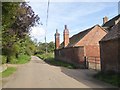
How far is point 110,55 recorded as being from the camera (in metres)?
23.1

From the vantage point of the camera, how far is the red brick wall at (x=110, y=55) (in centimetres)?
2155

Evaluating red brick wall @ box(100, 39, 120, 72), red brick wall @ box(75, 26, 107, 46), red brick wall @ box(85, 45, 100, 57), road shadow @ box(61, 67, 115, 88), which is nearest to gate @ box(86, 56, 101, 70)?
red brick wall @ box(85, 45, 100, 57)

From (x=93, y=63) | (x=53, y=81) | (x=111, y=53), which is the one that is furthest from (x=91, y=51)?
(x=53, y=81)

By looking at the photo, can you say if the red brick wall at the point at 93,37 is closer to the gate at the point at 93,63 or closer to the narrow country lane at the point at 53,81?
the gate at the point at 93,63

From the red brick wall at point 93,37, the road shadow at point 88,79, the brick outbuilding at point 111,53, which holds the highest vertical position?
the red brick wall at point 93,37

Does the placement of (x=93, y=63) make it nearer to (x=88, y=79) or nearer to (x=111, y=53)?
(x=111, y=53)

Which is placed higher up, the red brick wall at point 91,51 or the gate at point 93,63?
the red brick wall at point 91,51

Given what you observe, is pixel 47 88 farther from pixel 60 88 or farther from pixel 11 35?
pixel 11 35

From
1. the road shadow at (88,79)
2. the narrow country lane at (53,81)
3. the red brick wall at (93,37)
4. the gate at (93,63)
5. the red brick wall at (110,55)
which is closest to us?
the narrow country lane at (53,81)

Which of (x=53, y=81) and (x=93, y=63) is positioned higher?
(x=93, y=63)

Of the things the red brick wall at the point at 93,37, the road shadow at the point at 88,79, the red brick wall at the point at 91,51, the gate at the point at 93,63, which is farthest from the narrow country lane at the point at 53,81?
the red brick wall at the point at 93,37

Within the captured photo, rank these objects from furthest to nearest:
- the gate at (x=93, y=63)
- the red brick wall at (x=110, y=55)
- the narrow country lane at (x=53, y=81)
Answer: the gate at (x=93, y=63) < the red brick wall at (x=110, y=55) < the narrow country lane at (x=53, y=81)

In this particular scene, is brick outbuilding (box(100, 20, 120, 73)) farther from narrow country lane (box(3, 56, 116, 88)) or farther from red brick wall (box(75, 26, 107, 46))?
red brick wall (box(75, 26, 107, 46))

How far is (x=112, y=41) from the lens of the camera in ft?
74.6
